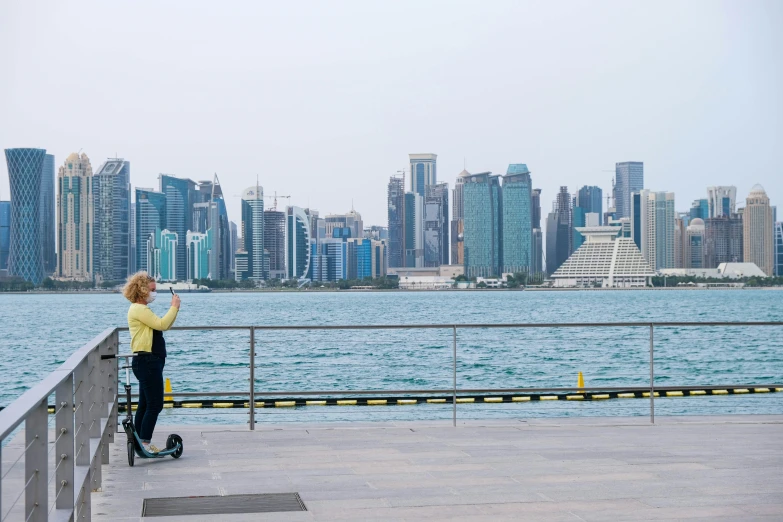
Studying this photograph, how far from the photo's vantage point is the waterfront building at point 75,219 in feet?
551

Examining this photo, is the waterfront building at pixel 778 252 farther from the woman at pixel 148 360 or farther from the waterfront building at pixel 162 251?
the woman at pixel 148 360

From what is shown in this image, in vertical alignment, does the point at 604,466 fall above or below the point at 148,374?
below

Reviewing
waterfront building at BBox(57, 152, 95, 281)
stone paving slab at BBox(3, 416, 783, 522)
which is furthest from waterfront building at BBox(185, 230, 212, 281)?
stone paving slab at BBox(3, 416, 783, 522)

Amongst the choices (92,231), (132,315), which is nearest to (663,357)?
(132,315)

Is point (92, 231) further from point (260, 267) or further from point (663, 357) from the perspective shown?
point (663, 357)

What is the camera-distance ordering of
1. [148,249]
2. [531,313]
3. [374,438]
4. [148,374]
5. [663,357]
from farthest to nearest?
[148,249], [531,313], [663,357], [374,438], [148,374]

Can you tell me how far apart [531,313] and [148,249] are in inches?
4076

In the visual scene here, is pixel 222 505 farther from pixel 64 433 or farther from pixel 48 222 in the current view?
pixel 48 222

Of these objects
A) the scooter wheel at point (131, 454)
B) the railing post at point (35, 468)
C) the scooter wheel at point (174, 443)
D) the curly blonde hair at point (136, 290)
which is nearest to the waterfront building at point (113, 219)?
the curly blonde hair at point (136, 290)

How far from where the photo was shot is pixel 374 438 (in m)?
10.2

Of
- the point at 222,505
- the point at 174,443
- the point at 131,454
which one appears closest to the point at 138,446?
the point at 131,454

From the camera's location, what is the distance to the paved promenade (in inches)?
265

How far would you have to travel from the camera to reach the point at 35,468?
3740 mm

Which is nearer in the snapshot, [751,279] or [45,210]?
[45,210]
